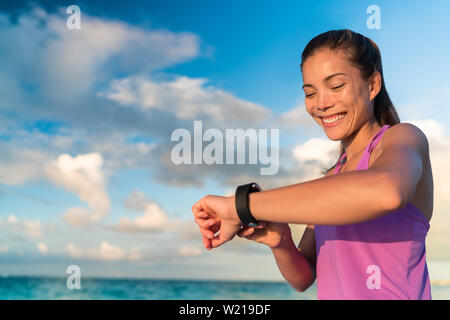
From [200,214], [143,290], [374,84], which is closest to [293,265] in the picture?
[200,214]

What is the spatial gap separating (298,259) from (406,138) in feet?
2.91

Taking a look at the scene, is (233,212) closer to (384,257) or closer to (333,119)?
(384,257)

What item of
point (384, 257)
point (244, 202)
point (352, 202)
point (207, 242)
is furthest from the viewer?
point (207, 242)

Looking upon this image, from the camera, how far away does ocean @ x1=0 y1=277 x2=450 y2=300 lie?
26.7 metres

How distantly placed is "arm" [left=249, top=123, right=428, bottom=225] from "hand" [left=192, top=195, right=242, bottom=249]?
186 mm

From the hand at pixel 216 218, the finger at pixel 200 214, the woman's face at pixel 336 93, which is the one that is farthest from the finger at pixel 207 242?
the woman's face at pixel 336 93

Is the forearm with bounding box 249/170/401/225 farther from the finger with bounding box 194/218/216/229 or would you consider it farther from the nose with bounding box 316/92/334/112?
the nose with bounding box 316/92/334/112

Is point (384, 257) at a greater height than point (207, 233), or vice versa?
point (207, 233)

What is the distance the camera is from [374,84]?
2070 millimetres

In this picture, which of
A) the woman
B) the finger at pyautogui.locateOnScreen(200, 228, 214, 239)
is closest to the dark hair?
the woman

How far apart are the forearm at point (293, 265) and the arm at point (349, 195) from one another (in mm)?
709
